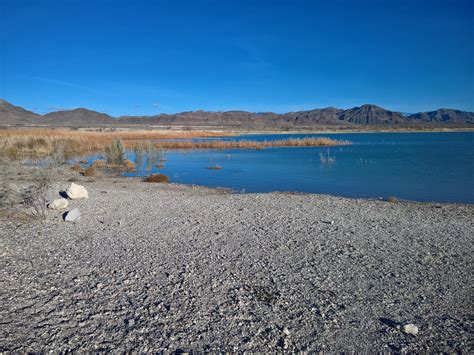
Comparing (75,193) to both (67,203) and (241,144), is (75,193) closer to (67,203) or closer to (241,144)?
(67,203)

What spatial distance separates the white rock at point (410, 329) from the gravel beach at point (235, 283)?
2.6 inches

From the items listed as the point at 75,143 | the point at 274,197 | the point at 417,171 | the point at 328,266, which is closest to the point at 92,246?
the point at 328,266

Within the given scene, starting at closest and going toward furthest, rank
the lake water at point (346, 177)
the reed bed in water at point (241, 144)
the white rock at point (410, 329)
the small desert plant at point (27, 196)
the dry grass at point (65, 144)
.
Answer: the white rock at point (410, 329) < the small desert plant at point (27, 196) < the lake water at point (346, 177) < the dry grass at point (65, 144) < the reed bed in water at point (241, 144)

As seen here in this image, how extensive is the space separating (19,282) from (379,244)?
7618 mm

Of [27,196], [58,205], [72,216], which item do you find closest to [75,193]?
[58,205]

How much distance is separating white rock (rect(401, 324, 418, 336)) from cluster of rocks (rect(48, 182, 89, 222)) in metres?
8.90

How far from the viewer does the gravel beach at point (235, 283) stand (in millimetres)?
4371

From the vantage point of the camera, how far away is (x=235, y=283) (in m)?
5.96

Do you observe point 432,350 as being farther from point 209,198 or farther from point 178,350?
point 209,198

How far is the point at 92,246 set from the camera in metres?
7.81

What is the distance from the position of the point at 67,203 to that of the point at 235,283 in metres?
8.07

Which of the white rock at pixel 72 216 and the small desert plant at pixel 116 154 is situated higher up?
the small desert plant at pixel 116 154

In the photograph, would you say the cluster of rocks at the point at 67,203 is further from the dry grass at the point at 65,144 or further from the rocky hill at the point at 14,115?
the rocky hill at the point at 14,115

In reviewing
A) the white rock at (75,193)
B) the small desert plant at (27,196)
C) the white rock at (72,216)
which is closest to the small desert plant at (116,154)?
the white rock at (75,193)
